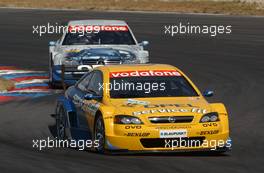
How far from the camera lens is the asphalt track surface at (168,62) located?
11.5 m

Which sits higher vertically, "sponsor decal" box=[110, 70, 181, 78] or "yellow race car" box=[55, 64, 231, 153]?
"sponsor decal" box=[110, 70, 181, 78]

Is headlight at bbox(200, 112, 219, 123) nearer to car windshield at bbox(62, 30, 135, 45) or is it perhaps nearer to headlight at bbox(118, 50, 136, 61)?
headlight at bbox(118, 50, 136, 61)

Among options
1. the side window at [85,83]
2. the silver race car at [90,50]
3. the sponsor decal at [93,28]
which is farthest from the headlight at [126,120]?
the sponsor decal at [93,28]

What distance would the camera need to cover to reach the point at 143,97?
13.0 meters

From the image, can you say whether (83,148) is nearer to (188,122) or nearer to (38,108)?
(188,122)

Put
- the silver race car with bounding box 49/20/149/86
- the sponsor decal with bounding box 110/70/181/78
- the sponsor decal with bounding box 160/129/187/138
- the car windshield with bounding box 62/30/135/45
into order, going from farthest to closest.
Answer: the car windshield with bounding box 62/30/135/45 < the silver race car with bounding box 49/20/149/86 < the sponsor decal with bounding box 110/70/181/78 < the sponsor decal with bounding box 160/129/187/138

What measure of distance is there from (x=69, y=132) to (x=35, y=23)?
2564 cm

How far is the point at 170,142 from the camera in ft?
40.1

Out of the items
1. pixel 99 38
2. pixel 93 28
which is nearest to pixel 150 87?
pixel 99 38

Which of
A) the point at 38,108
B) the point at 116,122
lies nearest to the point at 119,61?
the point at 38,108

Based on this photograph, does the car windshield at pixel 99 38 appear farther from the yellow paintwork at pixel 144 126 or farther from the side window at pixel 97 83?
the yellow paintwork at pixel 144 126

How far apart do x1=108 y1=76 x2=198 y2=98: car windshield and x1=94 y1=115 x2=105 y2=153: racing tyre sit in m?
0.57

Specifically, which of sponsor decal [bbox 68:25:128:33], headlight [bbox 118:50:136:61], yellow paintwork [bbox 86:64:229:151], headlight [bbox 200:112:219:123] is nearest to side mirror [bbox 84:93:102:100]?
yellow paintwork [bbox 86:64:229:151]

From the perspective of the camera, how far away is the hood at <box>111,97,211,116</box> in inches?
483
